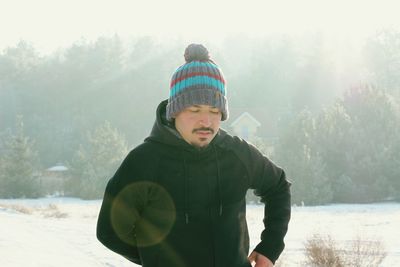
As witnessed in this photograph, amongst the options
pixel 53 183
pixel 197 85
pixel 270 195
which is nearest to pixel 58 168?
pixel 53 183

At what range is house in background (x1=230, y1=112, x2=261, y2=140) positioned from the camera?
142ft

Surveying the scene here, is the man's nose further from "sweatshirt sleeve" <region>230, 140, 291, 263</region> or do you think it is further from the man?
"sweatshirt sleeve" <region>230, 140, 291, 263</region>

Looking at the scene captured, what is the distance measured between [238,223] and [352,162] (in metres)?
27.6

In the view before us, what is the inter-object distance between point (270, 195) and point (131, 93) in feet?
179

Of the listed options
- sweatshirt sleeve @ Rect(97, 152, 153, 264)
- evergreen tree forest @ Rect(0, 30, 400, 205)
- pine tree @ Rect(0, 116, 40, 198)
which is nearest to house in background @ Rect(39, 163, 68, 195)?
evergreen tree forest @ Rect(0, 30, 400, 205)

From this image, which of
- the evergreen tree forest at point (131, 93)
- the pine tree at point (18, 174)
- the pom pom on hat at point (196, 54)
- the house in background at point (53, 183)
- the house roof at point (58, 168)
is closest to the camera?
the pom pom on hat at point (196, 54)

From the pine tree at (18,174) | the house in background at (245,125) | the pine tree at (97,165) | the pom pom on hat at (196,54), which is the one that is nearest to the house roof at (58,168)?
the pine tree at (18,174)

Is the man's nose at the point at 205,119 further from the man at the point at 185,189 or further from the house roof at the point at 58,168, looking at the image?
the house roof at the point at 58,168

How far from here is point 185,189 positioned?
2.42m

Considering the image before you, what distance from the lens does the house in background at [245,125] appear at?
142 feet

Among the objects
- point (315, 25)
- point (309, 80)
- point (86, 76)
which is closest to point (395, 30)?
point (315, 25)

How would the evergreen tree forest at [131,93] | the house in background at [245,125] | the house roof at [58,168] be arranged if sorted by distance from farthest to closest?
the house roof at [58,168]
the house in background at [245,125]
the evergreen tree forest at [131,93]

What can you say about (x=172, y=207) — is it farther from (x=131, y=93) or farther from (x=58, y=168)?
(x=131, y=93)

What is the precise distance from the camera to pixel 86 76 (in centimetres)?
5828
